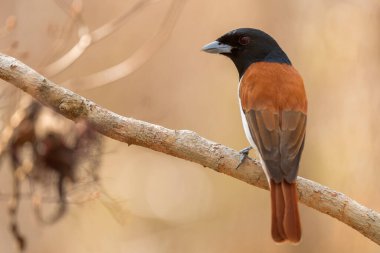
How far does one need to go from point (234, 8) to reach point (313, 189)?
19.5 feet

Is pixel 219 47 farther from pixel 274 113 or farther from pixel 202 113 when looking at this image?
pixel 202 113

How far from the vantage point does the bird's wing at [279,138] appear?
5.00 meters

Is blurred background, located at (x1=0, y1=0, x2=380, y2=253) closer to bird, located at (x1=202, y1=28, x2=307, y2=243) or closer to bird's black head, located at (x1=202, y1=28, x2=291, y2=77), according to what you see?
bird's black head, located at (x1=202, y1=28, x2=291, y2=77)

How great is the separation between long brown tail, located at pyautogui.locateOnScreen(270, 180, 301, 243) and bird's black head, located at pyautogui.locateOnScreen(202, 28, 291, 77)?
1.47 m

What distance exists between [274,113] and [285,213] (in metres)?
0.77

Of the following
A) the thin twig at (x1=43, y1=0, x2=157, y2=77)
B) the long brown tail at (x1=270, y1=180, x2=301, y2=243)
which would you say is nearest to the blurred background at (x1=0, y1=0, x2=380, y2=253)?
the thin twig at (x1=43, y1=0, x2=157, y2=77)

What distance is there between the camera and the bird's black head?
6.23 meters

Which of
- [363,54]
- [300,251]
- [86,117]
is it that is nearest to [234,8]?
[363,54]

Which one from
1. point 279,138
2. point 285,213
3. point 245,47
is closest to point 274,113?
point 279,138

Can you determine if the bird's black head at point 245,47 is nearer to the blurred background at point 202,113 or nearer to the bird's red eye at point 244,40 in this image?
the bird's red eye at point 244,40

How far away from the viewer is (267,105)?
544 cm

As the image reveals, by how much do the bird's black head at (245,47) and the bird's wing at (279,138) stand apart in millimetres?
878

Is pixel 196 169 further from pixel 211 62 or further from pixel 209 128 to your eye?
pixel 211 62

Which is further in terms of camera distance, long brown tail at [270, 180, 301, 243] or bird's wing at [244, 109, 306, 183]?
bird's wing at [244, 109, 306, 183]
